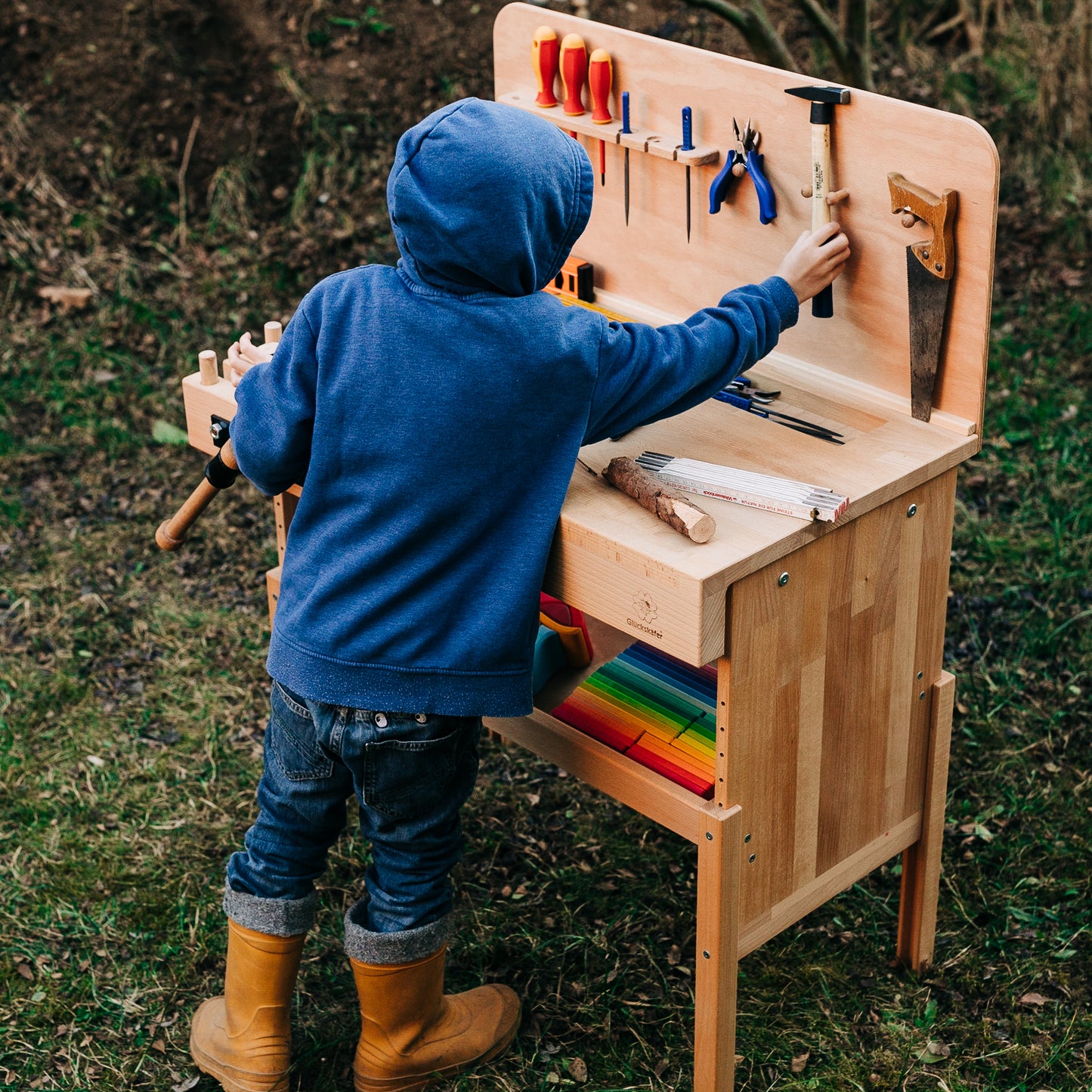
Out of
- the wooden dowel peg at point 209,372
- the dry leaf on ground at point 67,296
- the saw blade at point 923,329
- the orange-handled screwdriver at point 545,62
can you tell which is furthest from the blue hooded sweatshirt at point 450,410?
the dry leaf on ground at point 67,296

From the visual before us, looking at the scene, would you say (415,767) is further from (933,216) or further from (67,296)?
(67,296)

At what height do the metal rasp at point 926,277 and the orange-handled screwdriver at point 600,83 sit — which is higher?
the orange-handled screwdriver at point 600,83

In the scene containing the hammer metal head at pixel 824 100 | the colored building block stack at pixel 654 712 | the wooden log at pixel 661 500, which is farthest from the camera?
the colored building block stack at pixel 654 712

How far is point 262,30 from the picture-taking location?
6062mm

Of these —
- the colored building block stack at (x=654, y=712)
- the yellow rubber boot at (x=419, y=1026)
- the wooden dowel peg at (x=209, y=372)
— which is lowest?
the yellow rubber boot at (x=419, y=1026)

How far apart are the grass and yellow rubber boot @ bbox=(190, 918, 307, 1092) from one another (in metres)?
0.14

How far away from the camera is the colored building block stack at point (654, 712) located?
263 cm

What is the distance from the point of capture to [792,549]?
2305mm

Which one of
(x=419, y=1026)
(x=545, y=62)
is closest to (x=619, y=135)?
(x=545, y=62)

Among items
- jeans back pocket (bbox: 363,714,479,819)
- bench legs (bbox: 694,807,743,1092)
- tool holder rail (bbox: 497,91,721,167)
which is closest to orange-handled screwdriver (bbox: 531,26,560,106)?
tool holder rail (bbox: 497,91,721,167)

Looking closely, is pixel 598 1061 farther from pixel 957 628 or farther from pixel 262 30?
pixel 262 30

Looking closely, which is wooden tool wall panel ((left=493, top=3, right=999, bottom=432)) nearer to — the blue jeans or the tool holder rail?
the tool holder rail

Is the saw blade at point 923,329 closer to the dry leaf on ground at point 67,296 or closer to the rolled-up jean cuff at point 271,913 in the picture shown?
the rolled-up jean cuff at point 271,913

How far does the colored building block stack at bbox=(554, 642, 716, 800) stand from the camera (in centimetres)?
263
